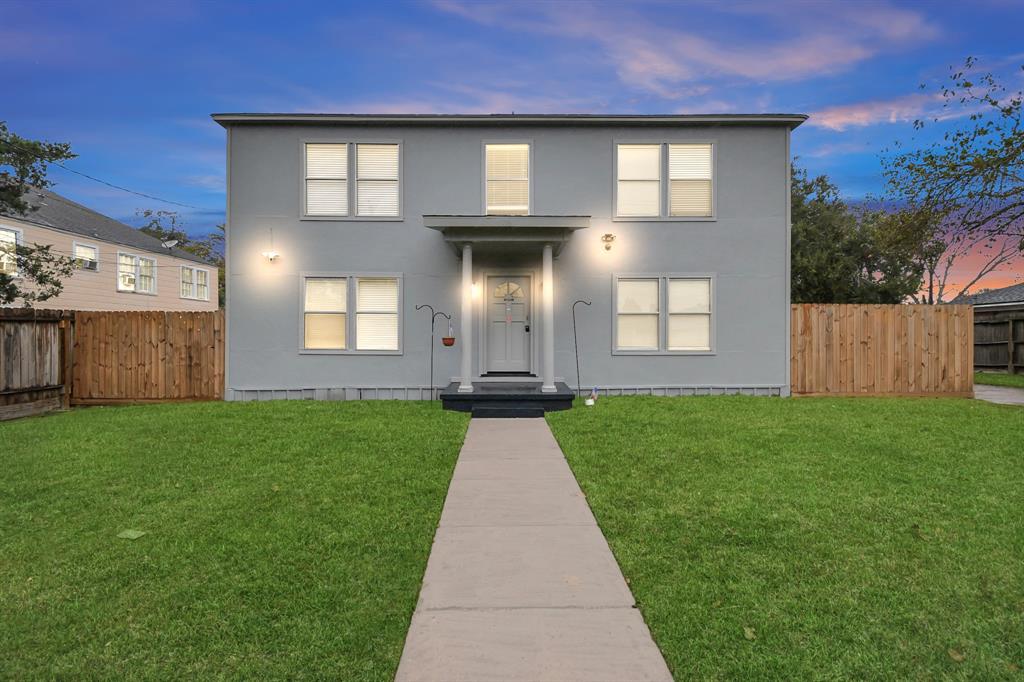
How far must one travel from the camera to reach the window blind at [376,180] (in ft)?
39.2

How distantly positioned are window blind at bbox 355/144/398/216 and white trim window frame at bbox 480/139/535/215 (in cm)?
184

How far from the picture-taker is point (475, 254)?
12062mm

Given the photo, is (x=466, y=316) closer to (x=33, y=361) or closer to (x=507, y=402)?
(x=507, y=402)

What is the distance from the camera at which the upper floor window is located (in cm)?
1193

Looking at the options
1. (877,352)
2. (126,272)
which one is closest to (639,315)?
(877,352)

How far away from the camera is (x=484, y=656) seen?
262 cm

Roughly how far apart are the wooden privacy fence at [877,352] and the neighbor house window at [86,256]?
22715 millimetres

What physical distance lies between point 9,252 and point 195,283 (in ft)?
32.4

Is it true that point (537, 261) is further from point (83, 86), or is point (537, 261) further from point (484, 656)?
point (83, 86)

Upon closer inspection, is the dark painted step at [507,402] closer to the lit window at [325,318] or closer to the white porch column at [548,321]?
the white porch column at [548,321]

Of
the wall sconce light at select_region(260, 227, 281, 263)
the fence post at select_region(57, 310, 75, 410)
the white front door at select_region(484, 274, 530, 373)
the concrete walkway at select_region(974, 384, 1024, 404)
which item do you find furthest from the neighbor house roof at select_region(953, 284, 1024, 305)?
the fence post at select_region(57, 310, 75, 410)

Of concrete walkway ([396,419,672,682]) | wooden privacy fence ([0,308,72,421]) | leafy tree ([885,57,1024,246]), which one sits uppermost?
leafy tree ([885,57,1024,246])

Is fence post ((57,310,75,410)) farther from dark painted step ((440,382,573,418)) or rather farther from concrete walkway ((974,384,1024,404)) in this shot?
concrete walkway ((974,384,1024,404))

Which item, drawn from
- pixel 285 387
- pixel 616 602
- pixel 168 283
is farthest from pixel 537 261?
pixel 168 283
